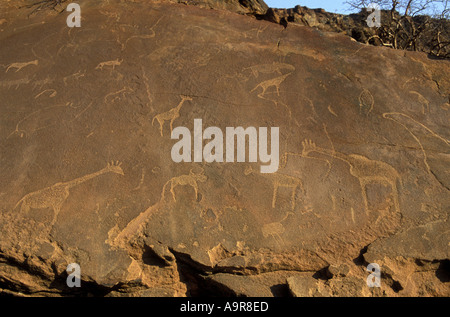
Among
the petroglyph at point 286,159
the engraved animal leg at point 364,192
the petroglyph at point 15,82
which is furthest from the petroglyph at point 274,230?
the petroglyph at point 15,82

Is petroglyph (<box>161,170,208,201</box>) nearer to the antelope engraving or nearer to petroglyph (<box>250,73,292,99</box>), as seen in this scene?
the antelope engraving

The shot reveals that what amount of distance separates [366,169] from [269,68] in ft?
3.85

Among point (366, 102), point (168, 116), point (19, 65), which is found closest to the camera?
point (168, 116)

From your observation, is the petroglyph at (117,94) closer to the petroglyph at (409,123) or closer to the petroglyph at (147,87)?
the petroglyph at (147,87)

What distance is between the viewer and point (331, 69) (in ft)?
11.4

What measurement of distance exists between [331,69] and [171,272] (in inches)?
82.0

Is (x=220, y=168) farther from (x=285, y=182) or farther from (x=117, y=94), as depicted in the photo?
(x=117, y=94)

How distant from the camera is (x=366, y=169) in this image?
2812mm

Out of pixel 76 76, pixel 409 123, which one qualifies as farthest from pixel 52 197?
pixel 409 123

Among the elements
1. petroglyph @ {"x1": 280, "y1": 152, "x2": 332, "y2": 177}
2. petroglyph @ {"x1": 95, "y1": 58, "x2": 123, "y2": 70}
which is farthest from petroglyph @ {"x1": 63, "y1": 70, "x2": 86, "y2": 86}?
petroglyph @ {"x1": 280, "y1": 152, "x2": 332, "y2": 177}

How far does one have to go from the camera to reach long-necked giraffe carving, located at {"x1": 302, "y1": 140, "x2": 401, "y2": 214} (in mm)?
2748

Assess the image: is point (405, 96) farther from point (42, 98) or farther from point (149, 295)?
point (42, 98)

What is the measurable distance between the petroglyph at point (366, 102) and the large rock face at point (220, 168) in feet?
0.04
